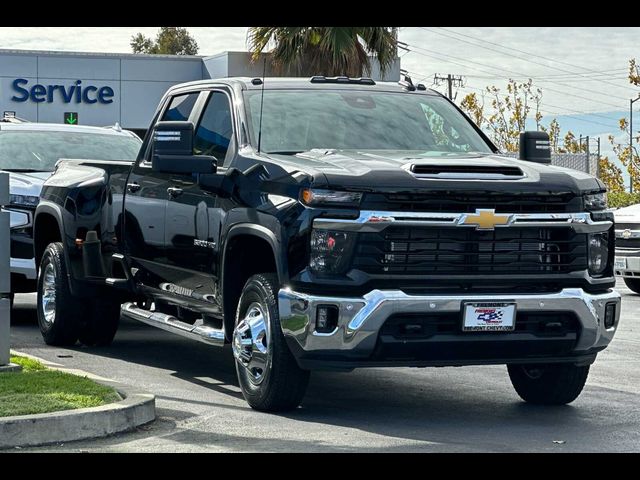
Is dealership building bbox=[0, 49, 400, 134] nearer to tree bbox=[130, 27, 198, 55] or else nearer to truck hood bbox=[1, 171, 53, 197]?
truck hood bbox=[1, 171, 53, 197]

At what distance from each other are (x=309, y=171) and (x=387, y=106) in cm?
187

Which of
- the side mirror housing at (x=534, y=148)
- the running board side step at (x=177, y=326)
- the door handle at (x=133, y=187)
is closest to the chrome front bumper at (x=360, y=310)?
the running board side step at (x=177, y=326)

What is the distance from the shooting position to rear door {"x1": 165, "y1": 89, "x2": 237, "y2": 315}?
914 cm

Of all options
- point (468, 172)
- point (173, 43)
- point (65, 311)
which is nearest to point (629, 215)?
point (65, 311)

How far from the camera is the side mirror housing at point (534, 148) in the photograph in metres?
9.44

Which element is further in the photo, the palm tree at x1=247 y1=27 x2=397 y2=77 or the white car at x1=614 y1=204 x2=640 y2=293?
the palm tree at x1=247 y1=27 x2=397 y2=77

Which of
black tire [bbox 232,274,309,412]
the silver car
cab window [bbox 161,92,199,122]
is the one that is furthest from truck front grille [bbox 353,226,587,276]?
the silver car

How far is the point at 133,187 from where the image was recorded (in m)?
10.5

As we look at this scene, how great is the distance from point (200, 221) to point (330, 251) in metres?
1.64

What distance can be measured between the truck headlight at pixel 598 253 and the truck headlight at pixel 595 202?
0.16m

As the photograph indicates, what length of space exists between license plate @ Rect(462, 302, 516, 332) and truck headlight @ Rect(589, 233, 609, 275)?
668mm

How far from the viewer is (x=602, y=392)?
9.79 m

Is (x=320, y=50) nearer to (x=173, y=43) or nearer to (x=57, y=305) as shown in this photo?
(x=57, y=305)
